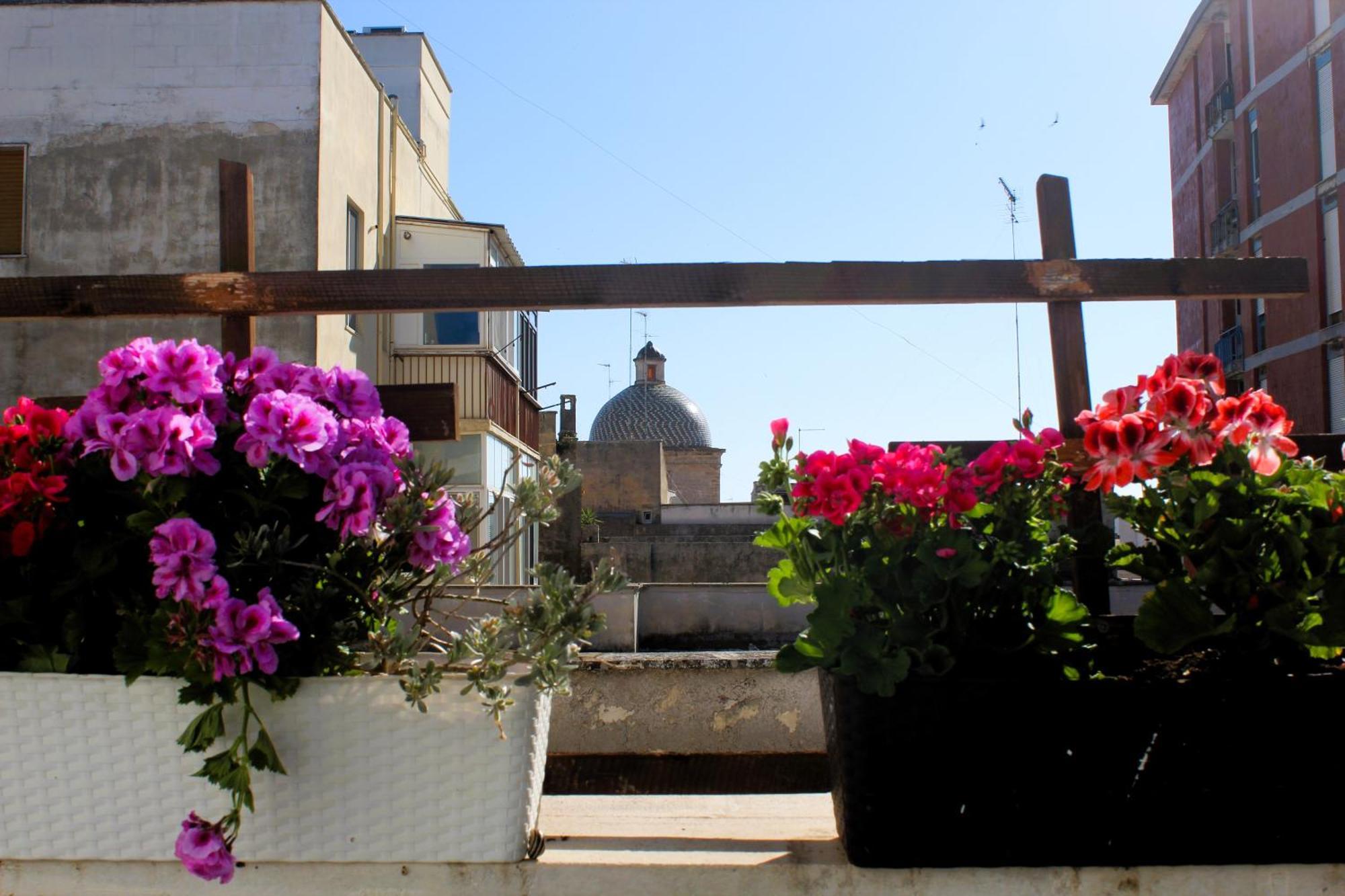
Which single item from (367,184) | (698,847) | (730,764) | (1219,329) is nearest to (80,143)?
(367,184)

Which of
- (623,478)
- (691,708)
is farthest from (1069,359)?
(623,478)

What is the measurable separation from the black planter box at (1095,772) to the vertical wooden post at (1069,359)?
53 centimetres

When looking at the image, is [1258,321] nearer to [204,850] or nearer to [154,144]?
[154,144]

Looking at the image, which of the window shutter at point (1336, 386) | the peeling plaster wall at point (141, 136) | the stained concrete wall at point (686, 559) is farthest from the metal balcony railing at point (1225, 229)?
the peeling plaster wall at point (141, 136)

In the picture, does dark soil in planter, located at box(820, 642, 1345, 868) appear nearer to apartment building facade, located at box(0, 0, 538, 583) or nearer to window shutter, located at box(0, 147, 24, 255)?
apartment building facade, located at box(0, 0, 538, 583)

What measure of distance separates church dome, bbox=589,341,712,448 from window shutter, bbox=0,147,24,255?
57.3m

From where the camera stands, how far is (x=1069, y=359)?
2.76 m

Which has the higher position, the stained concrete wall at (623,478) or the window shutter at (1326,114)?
the window shutter at (1326,114)

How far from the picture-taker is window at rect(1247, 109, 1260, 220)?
1101 inches

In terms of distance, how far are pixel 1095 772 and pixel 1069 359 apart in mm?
1106

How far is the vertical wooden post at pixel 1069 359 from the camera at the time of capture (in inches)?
95.9

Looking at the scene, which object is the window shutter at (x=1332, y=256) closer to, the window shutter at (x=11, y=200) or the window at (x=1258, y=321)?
the window at (x=1258, y=321)

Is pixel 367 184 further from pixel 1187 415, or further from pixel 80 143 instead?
pixel 1187 415

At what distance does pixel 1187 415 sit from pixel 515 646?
100 cm
